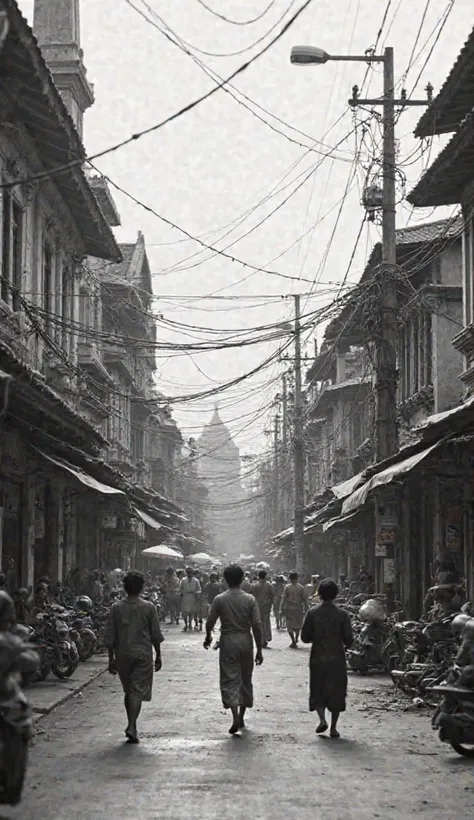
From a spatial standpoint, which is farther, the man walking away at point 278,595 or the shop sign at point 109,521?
the man walking away at point 278,595

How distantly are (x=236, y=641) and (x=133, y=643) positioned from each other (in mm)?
Result: 1318

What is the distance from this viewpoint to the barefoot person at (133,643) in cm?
1150

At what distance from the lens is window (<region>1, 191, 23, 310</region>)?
20.1 metres

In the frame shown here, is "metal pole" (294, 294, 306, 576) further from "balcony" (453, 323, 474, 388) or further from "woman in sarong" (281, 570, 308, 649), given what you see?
"balcony" (453, 323, 474, 388)

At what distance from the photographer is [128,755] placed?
10.4 meters

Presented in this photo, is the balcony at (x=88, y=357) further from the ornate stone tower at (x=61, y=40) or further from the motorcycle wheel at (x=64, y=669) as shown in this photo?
the motorcycle wheel at (x=64, y=669)

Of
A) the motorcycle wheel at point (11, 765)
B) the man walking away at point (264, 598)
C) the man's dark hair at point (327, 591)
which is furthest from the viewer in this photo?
the man walking away at point (264, 598)

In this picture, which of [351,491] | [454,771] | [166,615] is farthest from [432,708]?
[166,615]

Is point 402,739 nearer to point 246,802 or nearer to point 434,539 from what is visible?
point 246,802

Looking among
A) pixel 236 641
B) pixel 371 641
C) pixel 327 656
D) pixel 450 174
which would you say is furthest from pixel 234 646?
pixel 450 174

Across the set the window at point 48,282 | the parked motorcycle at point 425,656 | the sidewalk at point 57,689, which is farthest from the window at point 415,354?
the parked motorcycle at point 425,656

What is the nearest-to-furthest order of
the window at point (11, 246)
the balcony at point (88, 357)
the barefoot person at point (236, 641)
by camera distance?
the barefoot person at point (236, 641) < the window at point (11, 246) < the balcony at point (88, 357)

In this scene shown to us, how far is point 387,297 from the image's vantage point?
20953 mm

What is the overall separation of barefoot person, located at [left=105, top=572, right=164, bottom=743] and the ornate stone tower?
22198 mm
